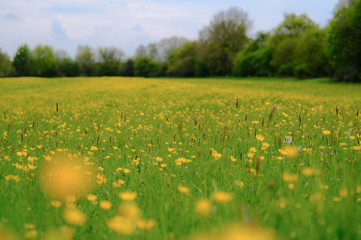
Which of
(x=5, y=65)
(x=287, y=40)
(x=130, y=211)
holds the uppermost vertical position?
(x=287, y=40)

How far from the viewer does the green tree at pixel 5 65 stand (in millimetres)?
64750

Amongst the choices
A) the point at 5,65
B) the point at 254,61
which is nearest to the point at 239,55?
the point at 254,61

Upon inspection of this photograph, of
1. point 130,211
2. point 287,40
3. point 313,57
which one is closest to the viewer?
point 130,211

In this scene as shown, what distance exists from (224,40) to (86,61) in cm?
4053

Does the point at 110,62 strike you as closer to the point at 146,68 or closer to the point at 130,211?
the point at 146,68

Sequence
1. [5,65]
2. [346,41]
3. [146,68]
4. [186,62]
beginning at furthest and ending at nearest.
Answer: [146,68] → [5,65] → [186,62] → [346,41]

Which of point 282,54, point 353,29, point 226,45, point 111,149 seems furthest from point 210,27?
point 111,149

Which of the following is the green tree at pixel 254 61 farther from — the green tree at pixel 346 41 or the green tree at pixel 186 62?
the green tree at pixel 346 41

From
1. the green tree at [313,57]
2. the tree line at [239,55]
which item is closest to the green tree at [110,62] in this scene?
the tree line at [239,55]

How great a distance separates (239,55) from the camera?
50875mm

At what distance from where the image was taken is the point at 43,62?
6881cm

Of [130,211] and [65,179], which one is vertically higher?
[130,211]

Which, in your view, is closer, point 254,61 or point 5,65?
point 254,61

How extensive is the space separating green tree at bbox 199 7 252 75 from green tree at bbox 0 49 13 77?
157ft
